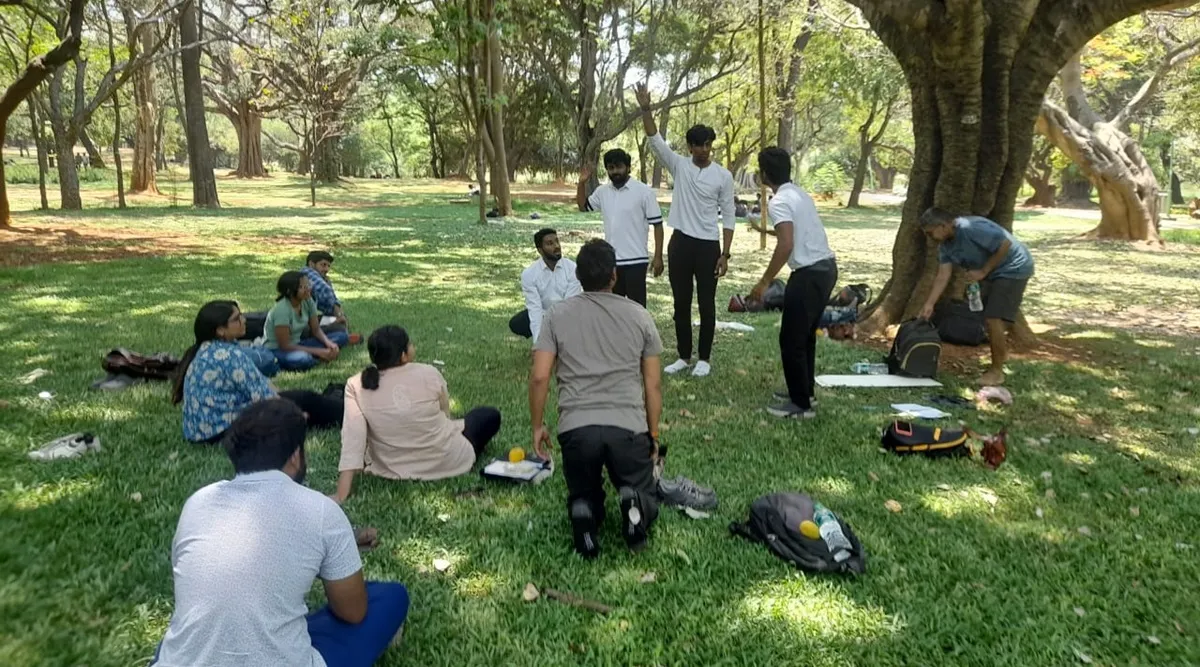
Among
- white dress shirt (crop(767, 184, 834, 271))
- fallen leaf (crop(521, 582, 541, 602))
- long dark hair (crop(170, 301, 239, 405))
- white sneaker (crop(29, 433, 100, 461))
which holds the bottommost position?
fallen leaf (crop(521, 582, 541, 602))

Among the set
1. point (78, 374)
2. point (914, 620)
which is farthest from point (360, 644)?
point (78, 374)

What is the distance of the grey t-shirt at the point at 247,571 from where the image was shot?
2.14 meters

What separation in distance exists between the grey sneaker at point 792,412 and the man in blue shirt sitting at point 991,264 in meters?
1.44

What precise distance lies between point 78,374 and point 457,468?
3837mm

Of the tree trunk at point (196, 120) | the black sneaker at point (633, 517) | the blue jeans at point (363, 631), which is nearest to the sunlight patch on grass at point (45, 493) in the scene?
the blue jeans at point (363, 631)

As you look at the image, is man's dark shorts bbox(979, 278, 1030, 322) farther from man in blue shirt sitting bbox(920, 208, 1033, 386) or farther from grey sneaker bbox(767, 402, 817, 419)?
grey sneaker bbox(767, 402, 817, 419)

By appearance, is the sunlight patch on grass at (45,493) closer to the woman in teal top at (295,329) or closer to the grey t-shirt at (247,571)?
the grey t-shirt at (247,571)

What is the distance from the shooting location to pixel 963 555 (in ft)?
11.6

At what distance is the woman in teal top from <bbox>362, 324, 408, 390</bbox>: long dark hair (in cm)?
284

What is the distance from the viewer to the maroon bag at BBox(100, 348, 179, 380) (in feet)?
19.3

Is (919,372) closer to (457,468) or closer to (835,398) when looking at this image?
(835,398)

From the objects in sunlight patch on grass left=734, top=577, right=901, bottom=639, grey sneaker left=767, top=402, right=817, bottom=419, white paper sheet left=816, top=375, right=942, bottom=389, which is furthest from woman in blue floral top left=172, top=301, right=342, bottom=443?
white paper sheet left=816, top=375, right=942, bottom=389

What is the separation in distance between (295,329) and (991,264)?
5.85m

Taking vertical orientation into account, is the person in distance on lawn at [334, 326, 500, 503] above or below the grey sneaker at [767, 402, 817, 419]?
above
